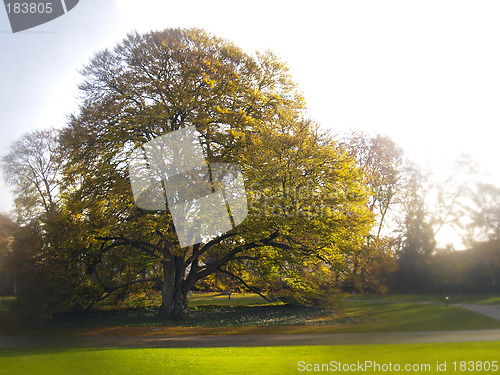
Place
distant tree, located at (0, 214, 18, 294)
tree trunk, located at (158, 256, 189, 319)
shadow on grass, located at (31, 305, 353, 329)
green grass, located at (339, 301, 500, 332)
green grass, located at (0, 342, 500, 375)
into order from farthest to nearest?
tree trunk, located at (158, 256, 189, 319) → shadow on grass, located at (31, 305, 353, 329) → green grass, located at (339, 301, 500, 332) → distant tree, located at (0, 214, 18, 294) → green grass, located at (0, 342, 500, 375)

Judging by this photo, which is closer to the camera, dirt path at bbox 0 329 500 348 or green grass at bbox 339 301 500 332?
dirt path at bbox 0 329 500 348

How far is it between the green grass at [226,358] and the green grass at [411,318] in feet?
22.6

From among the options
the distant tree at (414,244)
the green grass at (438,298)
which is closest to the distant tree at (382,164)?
the distant tree at (414,244)

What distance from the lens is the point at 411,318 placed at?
2350 cm

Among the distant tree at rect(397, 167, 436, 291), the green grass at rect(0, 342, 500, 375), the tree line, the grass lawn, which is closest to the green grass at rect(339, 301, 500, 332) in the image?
the grass lawn

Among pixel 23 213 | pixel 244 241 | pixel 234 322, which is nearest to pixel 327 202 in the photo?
pixel 244 241

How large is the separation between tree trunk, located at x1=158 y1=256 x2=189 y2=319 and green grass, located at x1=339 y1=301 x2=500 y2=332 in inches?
335

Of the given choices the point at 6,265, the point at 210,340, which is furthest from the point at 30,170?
the point at 210,340

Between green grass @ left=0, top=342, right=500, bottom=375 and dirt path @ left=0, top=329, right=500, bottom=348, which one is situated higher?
green grass @ left=0, top=342, right=500, bottom=375

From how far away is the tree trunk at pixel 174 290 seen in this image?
71.8ft

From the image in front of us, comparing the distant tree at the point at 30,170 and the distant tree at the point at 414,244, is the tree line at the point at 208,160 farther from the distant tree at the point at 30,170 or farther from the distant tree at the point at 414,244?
the distant tree at the point at 414,244

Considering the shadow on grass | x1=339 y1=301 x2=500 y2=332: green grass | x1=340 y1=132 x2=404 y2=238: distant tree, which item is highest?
x1=340 y1=132 x2=404 y2=238: distant tree

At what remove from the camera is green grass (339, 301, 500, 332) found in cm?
1981

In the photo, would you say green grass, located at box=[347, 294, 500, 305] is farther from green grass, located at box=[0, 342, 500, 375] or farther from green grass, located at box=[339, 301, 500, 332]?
green grass, located at box=[0, 342, 500, 375]
